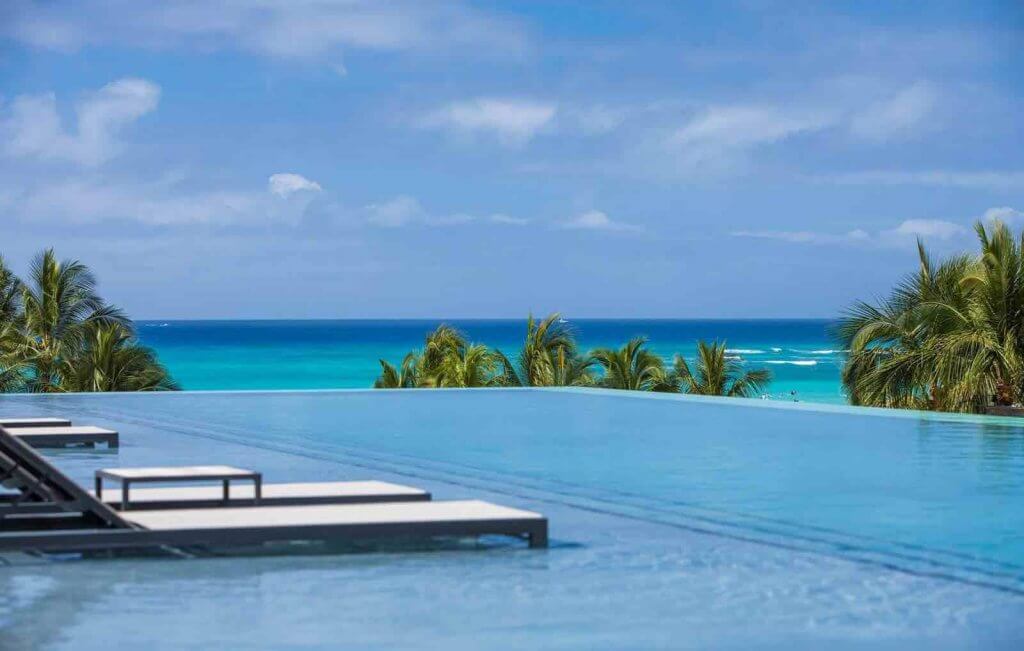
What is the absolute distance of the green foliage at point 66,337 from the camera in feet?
78.9

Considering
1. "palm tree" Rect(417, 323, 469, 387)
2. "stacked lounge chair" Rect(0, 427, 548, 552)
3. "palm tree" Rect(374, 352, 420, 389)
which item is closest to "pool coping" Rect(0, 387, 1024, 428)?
"palm tree" Rect(417, 323, 469, 387)

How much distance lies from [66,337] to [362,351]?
51.8 meters

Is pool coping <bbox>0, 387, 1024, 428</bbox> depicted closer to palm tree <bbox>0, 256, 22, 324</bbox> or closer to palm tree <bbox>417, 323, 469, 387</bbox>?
palm tree <bbox>417, 323, 469, 387</bbox>

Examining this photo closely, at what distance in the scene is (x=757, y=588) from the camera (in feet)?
18.4

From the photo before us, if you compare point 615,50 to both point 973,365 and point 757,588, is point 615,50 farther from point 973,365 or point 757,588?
point 757,588

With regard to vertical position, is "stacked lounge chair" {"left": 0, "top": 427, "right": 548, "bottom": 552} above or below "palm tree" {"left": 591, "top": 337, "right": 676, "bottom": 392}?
below

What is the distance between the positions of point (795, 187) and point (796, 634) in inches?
2867

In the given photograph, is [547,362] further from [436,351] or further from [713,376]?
[713,376]

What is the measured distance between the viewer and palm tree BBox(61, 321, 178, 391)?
24.0 m

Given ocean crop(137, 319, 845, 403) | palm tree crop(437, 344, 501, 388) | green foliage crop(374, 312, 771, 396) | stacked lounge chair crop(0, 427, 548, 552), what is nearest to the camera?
stacked lounge chair crop(0, 427, 548, 552)

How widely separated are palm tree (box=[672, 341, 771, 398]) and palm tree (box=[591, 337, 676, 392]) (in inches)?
9.7

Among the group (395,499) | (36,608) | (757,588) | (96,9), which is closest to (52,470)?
(36,608)

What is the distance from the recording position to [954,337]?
14.4m

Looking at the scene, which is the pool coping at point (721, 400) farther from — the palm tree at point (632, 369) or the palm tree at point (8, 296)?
the palm tree at point (8, 296)
